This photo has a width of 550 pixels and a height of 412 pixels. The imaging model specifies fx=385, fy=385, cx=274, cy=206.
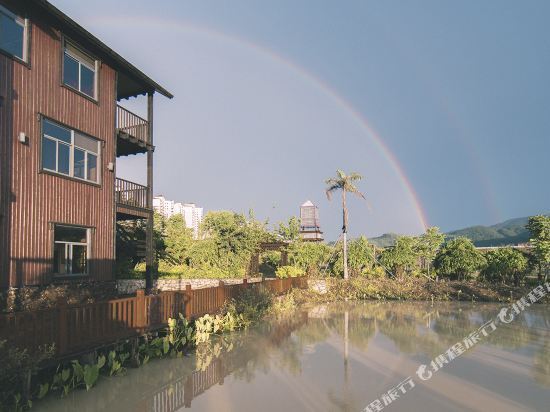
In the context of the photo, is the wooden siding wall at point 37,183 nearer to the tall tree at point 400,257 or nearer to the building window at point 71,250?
the building window at point 71,250

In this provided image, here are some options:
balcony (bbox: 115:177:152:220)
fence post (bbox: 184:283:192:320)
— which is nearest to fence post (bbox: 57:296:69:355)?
fence post (bbox: 184:283:192:320)

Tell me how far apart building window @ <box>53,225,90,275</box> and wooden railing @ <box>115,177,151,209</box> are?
2709 millimetres

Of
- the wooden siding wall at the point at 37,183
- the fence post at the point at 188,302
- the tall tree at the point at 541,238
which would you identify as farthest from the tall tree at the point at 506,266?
the wooden siding wall at the point at 37,183

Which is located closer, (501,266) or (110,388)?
(110,388)

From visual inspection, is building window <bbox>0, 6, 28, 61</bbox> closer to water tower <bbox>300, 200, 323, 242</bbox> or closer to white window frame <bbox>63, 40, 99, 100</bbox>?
white window frame <bbox>63, 40, 99, 100</bbox>

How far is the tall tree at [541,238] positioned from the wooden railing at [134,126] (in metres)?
21.8

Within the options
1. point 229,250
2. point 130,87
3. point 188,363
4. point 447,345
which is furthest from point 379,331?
point 130,87

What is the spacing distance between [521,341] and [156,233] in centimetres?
1995

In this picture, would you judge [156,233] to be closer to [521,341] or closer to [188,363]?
[188,363]

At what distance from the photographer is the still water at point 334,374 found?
22.5 ft

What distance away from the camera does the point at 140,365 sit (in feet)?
29.3

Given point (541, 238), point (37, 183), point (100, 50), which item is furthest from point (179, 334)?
point (541, 238)

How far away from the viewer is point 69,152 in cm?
1241

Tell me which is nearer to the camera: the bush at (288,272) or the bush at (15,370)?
the bush at (15,370)
